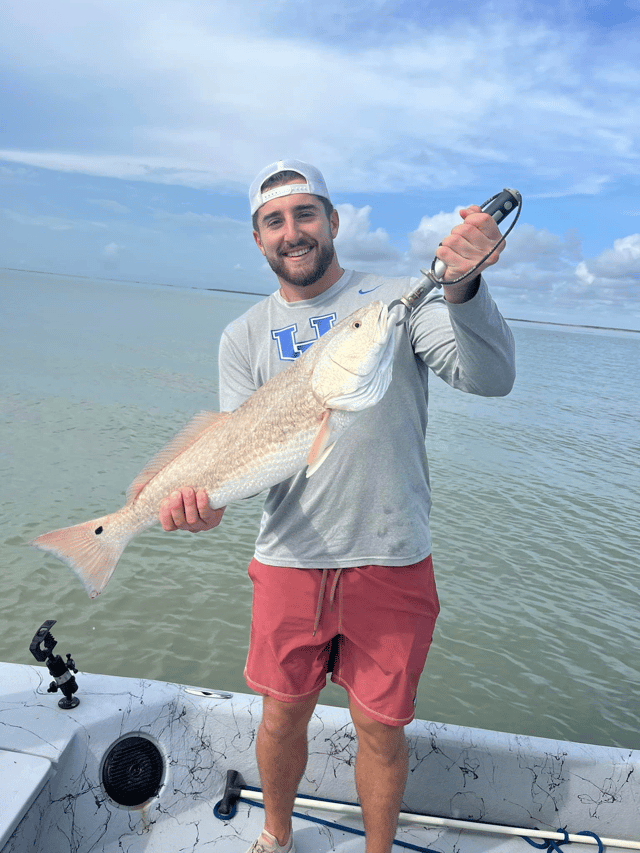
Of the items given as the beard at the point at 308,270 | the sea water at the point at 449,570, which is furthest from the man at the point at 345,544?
the sea water at the point at 449,570

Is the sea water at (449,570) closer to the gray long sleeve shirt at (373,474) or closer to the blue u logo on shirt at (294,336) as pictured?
the gray long sleeve shirt at (373,474)

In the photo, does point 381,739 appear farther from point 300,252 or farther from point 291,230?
point 291,230

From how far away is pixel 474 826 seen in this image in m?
3.55

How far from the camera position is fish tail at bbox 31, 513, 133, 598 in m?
3.07

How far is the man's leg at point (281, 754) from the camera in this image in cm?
310

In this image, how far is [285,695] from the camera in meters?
3.02

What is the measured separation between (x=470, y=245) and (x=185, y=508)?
1.76 meters

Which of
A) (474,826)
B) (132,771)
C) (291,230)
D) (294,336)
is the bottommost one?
(474,826)

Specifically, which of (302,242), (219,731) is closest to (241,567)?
(219,731)

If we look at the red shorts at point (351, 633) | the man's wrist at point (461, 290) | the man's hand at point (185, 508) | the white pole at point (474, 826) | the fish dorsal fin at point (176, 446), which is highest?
the man's wrist at point (461, 290)

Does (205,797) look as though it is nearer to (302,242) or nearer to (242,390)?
(242,390)

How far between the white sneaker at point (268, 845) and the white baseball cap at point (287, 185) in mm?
3394

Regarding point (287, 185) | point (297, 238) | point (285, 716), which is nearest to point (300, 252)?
point (297, 238)

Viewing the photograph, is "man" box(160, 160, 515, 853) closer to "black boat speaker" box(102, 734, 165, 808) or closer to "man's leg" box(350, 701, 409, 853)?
"man's leg" box(350, 701, 409, 853)
